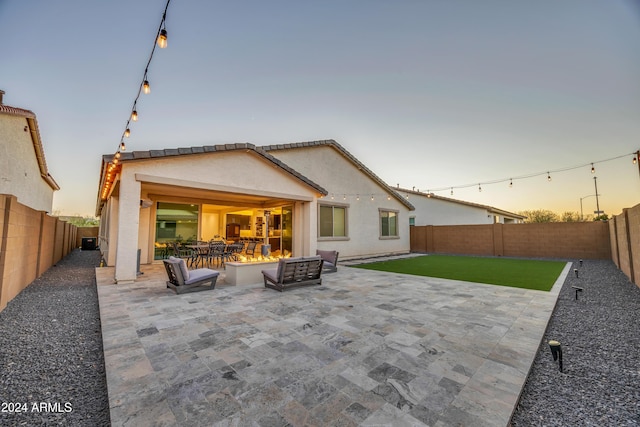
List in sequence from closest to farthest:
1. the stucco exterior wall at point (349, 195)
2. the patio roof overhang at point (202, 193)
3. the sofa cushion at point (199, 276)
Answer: the sofa cushion at point (199, 276), the patio roof overhang at point (202, 193), the stucco exterior wall at point (349, 195)

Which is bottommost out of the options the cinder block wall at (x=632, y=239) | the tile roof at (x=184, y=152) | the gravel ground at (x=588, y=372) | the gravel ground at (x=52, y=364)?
the gravel ground at (x=588, y=372)

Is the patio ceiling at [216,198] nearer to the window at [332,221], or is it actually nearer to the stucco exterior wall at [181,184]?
the stucco exterior wall at [181,184]

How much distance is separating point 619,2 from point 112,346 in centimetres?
1148

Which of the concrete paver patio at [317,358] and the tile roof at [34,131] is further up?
the tile roof at [34,131]

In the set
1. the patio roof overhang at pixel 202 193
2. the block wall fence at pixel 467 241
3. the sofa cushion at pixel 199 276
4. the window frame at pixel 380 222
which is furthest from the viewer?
the window frame at pixel 380 222

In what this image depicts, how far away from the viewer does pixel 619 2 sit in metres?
5.77

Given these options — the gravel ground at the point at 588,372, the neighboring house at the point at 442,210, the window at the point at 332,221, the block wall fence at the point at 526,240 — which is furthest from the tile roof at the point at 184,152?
the neighboring house at the point at 442,210

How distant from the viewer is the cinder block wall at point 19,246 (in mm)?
4352

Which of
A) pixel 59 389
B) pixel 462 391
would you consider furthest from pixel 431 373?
pixel 59 389

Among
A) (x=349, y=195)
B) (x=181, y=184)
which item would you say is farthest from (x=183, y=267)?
(x=349, y=195)

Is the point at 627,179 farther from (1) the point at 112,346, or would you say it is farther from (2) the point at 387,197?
(1) the point at 112,346

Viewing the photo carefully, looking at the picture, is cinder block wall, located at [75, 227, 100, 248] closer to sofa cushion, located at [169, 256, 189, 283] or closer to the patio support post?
the patio support post

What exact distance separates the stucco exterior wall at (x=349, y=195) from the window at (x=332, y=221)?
219 millimetres

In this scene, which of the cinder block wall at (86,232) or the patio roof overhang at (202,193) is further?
the cinder block wall at (86,232)
